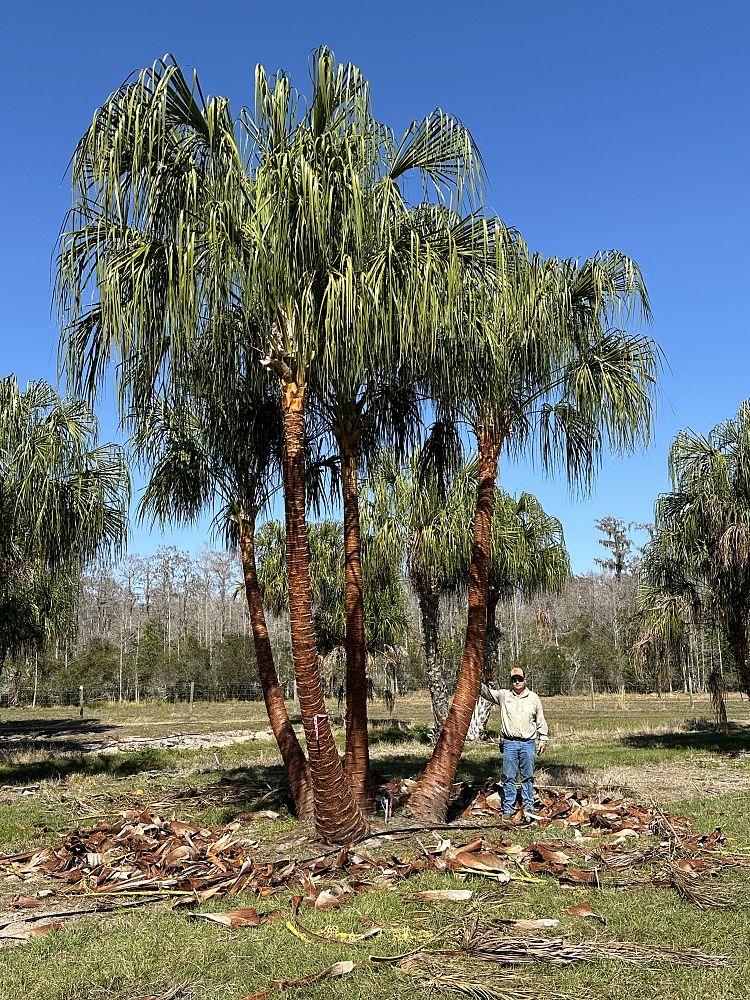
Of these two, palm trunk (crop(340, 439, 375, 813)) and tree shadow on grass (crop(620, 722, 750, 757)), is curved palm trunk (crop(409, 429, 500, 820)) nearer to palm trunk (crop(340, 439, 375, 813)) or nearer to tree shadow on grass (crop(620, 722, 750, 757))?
palm trunk (crop(340, 439, 375, 813))

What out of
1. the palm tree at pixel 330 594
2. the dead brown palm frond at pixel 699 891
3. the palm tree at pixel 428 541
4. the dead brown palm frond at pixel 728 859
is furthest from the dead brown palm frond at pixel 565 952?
the palm tree at pixel 330 594

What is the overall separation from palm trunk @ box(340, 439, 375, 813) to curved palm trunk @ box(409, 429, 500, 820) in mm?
656

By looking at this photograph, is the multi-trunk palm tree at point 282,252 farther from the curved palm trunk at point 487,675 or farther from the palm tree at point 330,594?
the palm tree at point 330,594

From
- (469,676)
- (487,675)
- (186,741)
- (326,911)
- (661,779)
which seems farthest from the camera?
(186,741)

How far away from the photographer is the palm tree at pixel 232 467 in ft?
35.1

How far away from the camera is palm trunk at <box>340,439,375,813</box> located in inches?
387

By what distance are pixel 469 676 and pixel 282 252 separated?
5245mm

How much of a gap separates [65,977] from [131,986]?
19.5 inches

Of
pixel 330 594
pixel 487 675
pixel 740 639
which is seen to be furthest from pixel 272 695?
pixel 330 594

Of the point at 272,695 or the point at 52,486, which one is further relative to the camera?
the point at 52,486

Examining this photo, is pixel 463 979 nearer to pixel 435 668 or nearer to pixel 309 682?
A: pixel 309 682

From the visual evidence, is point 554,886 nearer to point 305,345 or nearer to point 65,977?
point 65,977

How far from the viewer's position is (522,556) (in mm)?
24406

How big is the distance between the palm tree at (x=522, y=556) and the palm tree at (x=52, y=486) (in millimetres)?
10936
